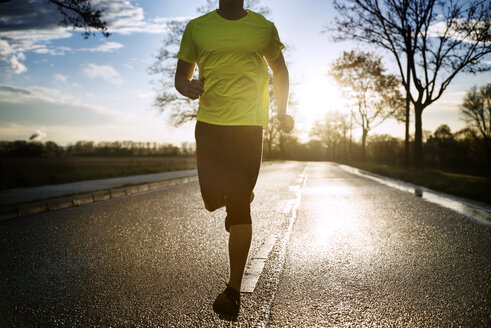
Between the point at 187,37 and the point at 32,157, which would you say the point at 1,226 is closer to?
the point at 187,37

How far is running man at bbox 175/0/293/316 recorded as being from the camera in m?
2.68

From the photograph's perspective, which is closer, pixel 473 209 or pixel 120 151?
pixel 473 209

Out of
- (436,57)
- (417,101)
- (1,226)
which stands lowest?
(1,226)

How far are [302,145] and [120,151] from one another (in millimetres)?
65018

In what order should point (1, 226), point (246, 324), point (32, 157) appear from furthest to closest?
1. point (32, 157)
2. point (1, 226)
3. point (246, 324)

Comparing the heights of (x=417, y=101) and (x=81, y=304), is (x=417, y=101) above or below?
above

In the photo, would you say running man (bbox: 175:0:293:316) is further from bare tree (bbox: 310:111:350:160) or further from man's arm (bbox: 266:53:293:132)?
bare tree (bbox: 310:111:350:160)

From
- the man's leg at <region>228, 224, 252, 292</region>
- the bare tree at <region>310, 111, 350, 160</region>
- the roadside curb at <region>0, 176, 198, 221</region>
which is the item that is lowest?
the roadside curb at <region>0, 176, 198, 221</region>

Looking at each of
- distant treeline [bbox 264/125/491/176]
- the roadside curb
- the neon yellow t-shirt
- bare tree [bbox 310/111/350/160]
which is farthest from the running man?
bare tree [bbox 310/111/350/160]

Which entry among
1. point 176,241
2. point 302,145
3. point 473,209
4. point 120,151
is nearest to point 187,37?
point 176,241

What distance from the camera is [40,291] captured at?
9.71ft

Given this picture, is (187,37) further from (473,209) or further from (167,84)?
(167,84)

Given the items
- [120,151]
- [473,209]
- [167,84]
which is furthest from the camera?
[120,151]

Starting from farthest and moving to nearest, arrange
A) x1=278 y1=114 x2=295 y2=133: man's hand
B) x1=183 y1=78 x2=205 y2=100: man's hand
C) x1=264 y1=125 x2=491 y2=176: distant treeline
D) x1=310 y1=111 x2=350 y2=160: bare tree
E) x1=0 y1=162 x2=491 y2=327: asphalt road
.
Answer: x1=310 y1=111 x2=350 y2=160: bare tree < x1=264 y1=125 x2=491 y2=176: distant treeline < x1=278 y1=114 x2=295 y2=133: man's hand < x1=183 y1=78 x2=205 y2=100: man's hand < x1=0 y1=162 x2=491 y2=327: asphalt road
